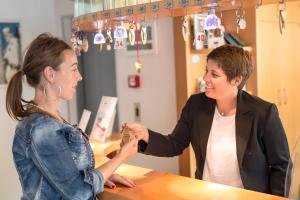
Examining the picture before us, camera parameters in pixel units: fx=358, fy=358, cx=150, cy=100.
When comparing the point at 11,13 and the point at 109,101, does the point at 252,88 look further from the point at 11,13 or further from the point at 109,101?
the point at 11,13

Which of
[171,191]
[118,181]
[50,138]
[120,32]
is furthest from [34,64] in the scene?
[171,191]

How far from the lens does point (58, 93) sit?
5.21ft

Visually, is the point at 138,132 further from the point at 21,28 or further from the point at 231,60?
the point at 21,28

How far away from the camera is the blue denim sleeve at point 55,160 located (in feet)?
4.55

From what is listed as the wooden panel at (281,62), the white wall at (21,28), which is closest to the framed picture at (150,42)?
the wooden panel at (281,62)

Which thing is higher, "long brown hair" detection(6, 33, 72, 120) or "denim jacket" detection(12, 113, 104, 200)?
"long brown hair" detection(6, 33, 72, 120)

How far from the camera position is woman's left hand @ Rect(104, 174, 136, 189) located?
172 centimetres

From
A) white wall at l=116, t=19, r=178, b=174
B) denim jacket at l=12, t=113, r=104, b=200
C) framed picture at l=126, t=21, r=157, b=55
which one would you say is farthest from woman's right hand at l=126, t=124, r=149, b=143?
framed picture at l=126, t=21, r=157, b=55

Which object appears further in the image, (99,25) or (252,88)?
(252,88)

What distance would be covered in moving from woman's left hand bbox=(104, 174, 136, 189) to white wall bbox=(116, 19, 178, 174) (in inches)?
67.0

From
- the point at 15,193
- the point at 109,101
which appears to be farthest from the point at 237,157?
the point at 15,193

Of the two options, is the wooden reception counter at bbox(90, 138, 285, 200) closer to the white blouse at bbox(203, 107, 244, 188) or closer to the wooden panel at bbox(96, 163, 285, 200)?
the wooden panel at bbox(96, 163, 285, 200)

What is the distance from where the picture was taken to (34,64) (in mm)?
1547

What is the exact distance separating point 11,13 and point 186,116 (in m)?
2.52
